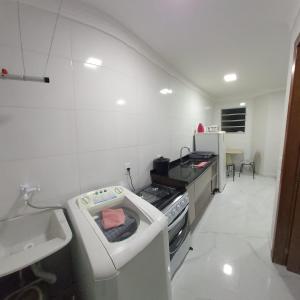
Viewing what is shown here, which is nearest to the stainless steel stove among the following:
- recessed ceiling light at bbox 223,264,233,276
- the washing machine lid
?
the washing machine lid

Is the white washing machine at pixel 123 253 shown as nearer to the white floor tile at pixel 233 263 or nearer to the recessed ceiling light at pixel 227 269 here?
the white floor tile at pixel 233 263

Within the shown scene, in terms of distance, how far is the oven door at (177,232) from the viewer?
4.46 feet

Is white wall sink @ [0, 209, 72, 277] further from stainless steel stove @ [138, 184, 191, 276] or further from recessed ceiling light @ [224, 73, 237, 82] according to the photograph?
recessed ceiling light @ [224, 73, 237, 82]

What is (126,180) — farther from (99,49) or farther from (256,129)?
(256,129)

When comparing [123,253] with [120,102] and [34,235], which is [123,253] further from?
[120,102]

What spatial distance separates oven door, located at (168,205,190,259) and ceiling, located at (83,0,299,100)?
5.86ft

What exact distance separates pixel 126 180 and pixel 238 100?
4692 millimetres

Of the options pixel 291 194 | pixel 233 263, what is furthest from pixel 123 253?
pixel 291 194

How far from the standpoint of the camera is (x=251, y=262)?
64.7 inches

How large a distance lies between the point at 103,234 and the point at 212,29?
2002 mm

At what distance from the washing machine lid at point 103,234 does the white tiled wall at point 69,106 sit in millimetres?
227

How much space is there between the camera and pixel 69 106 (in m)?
1.18

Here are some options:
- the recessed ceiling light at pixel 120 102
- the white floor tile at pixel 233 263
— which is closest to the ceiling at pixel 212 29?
the recessed ceiling light at pixel 120 102

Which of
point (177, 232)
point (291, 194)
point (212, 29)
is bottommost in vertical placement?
point (177, 232)
